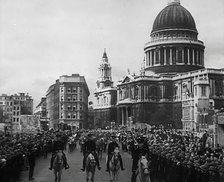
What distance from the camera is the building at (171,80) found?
118 metres

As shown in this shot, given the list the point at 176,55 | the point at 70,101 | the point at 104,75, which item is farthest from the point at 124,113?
the point at 104,75

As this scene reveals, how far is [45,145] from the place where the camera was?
4384cm

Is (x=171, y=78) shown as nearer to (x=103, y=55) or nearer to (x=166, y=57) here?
(x=166, y=57)

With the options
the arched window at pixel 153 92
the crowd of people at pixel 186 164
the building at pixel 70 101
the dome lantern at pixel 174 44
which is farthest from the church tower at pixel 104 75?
A: the crowd of people at pixel 186 164

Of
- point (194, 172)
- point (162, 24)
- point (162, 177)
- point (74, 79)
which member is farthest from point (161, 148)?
point (74, 79)

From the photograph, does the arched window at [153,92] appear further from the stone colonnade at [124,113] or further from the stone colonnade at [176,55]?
the stone colonnade at [176,55]

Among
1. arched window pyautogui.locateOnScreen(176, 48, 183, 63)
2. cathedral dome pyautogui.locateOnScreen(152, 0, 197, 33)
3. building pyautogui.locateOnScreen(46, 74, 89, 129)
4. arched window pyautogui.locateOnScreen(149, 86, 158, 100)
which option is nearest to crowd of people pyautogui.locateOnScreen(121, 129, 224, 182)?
arched window pyautogui.locateOnScreen(149, 86, 158, 100)

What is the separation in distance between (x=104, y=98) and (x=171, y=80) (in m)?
43.6

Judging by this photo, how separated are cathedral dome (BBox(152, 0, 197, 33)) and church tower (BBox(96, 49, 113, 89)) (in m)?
43.4

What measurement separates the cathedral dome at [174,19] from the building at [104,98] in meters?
32.3

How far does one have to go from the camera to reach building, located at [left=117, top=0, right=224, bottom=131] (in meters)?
118

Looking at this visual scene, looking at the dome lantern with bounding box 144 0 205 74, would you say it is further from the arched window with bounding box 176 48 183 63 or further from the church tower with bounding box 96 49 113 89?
the church tower with bounding box 96 49 113 89

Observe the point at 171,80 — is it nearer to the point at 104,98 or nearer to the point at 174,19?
the point at 174,19

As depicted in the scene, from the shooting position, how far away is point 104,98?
173 metres
